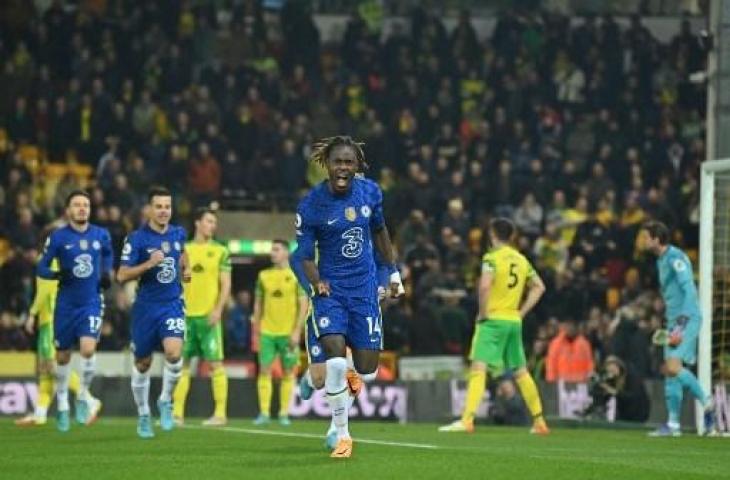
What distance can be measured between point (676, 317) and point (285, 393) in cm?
585

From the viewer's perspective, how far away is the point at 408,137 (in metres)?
34.6

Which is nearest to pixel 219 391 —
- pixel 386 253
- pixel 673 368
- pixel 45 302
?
pixel 45 302

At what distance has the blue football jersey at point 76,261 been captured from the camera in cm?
1900

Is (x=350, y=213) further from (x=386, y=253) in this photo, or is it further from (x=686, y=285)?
(x=686, y=285)

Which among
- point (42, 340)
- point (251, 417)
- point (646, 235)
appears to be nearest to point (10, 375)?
point (251, 417)

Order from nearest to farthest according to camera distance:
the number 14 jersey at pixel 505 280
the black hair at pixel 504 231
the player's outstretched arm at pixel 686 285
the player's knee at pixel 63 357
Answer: the player's knee at pixel 63 357 → the player's outstretched arm at pixel 686 285 → the black hair at pixel 504 231 → the number 14 jersey at pixel 505 280

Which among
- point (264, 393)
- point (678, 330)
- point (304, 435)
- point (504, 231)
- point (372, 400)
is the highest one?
point (504, 231)

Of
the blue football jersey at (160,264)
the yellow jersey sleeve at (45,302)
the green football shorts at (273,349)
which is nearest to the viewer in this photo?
the blue football jersey at (160,264)

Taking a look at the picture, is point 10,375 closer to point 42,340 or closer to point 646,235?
point 42,340

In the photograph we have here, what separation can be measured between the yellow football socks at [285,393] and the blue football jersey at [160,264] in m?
5.37

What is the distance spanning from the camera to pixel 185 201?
105 ft

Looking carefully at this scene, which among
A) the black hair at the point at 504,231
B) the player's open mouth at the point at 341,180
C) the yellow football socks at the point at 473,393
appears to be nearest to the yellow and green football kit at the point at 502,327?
the yellow football socks at the point at 473,393

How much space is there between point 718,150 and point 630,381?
4770 millimetres

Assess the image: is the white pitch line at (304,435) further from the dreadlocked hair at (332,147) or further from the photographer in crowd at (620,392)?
the photographer in crowd at (620,392)
